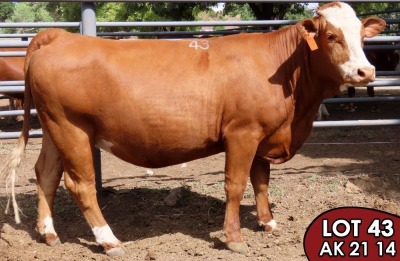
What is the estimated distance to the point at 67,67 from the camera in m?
3.95

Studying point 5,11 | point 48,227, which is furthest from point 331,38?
point 5,11

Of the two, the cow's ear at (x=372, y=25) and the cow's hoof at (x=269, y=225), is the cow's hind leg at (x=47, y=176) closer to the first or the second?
the cow's hoof at (x=269, y=225)

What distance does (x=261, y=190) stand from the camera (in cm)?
461

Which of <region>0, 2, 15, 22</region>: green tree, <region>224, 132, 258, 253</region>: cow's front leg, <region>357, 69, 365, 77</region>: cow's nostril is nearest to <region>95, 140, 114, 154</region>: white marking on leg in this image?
<region>224, 132, 258, 253</region>: cow's front leg

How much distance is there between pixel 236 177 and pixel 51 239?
1.48 meters

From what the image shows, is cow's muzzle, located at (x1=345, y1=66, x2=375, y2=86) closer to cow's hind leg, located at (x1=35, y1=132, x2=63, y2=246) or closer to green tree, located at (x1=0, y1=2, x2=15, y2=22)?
cow's hind leg, located at (x1=35, y1=132, x2=63, y2=246)

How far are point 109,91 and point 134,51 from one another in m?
0.39

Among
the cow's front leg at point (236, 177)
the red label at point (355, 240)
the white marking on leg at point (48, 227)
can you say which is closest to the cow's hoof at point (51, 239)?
the white marking on leg at point (48, 227)

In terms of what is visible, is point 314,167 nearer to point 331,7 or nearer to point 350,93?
point 331,7

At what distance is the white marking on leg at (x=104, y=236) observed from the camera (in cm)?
407

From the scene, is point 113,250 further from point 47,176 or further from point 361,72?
point 361,72

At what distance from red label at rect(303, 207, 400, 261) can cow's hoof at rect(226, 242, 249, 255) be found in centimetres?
47

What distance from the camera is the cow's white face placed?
381 cm

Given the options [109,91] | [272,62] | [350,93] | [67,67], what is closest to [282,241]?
[272,62]
